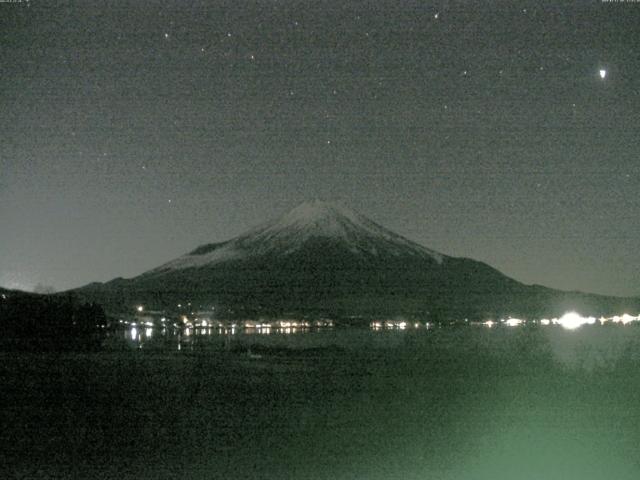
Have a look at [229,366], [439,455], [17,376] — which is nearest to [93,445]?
[439,455]

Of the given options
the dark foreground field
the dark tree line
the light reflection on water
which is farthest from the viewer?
the dark tree line

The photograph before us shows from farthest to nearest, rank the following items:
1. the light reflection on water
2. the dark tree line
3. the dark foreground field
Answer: the dark tree line < the light reflection on water < the dark foreground field

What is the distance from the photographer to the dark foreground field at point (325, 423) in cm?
1220

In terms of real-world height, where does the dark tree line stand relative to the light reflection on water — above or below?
above

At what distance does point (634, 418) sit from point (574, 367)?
1370 centimetres

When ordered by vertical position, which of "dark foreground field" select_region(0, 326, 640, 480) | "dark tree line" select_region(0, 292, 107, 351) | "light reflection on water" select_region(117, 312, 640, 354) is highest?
"dark tree line" select_region(0, 292, 107, 351)

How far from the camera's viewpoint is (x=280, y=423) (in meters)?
16.9

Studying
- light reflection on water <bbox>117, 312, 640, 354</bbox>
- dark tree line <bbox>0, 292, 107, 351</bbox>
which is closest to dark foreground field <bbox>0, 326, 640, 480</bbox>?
light reflection on water <bbox>117, 312, 640, 354</bbox>

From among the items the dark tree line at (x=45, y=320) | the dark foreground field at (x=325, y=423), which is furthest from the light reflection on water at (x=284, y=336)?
the dark foreground field at (x=325, y=423)

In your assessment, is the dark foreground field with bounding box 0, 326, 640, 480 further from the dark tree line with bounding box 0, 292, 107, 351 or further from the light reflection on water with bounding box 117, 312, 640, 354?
the dark tree line with bounding box 0, 292, 107, 351

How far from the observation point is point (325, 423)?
16.7m

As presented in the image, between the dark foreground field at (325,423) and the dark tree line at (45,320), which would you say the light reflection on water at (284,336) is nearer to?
the dark tree line at (45,320)

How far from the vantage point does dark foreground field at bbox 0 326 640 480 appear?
40.0 feet

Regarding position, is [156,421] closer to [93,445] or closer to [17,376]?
[93,445]
